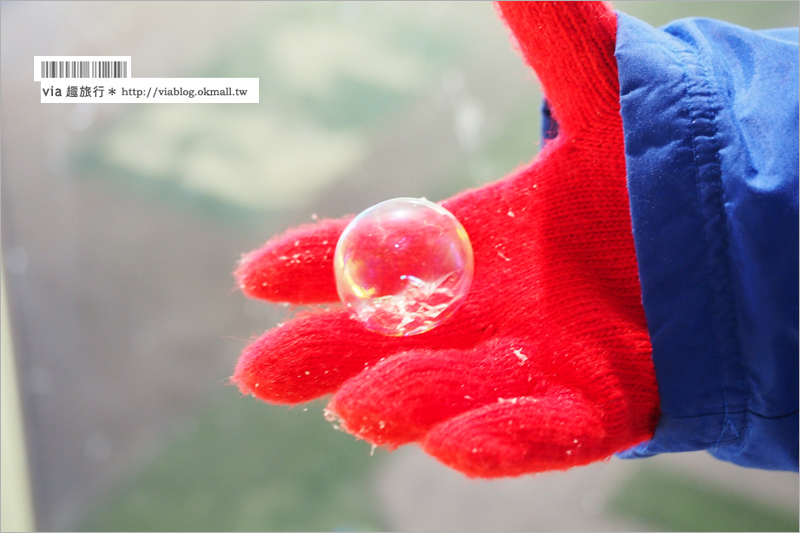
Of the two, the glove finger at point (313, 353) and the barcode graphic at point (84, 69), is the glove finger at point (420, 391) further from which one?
the barcode graphic at point (84, 69)

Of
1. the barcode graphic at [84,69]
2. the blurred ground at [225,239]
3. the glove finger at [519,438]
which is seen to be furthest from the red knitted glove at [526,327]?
the blurred ground at [225,239]

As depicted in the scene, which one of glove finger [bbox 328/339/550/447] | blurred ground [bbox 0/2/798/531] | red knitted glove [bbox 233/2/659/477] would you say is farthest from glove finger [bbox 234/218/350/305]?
blurred ground [bbox 0/2/798/531]

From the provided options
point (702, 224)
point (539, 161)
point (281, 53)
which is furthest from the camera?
point (281, 53)

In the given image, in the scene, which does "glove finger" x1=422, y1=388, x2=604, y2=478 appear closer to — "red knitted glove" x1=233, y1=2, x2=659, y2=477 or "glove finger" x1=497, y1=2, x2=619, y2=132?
"red knitted glove" x1=233, y1=2, x2=659, y2=477

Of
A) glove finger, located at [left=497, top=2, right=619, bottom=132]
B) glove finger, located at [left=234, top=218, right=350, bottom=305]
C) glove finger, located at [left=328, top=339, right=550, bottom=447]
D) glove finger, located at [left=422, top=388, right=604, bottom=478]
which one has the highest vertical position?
glove finger, located at [left=497, top=2, right=619, bottom=132]

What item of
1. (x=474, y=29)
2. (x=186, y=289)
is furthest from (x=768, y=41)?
(x=186, y=289)

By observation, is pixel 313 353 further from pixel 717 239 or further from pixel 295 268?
pixel 717 239

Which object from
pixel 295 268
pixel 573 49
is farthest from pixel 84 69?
pixel 573 49

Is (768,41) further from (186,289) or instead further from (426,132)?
(186,289)
